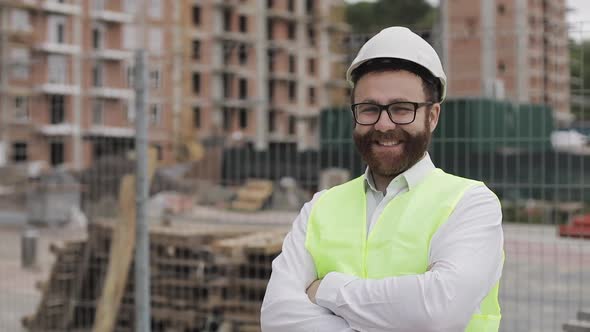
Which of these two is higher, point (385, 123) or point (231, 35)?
point (231, 35)

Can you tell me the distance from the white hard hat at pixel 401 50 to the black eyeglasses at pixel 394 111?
0.38 ft

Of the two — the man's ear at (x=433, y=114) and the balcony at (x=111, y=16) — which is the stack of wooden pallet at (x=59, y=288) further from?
the balcony at (x=111, y=16)

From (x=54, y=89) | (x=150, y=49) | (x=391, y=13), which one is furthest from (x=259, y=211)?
(x=391, y=13)

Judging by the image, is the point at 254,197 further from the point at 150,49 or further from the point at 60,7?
the point at 60,7

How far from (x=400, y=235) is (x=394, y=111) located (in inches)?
14.2

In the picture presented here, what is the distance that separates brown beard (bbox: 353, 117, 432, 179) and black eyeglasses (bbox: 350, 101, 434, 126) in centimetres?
3

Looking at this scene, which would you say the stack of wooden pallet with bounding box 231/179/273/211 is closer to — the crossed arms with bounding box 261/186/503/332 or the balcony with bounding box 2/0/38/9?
the crossed arms with bounding box 261/186/503/332

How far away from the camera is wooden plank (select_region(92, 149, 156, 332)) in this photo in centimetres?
668

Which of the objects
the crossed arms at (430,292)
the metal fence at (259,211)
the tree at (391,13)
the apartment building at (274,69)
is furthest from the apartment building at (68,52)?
the crossed arms at (430,292)

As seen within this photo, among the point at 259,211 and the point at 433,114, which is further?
the point at 259,211

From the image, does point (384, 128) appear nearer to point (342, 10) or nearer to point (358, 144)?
point (358, 144)

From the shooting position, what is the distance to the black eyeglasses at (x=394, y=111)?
229cm

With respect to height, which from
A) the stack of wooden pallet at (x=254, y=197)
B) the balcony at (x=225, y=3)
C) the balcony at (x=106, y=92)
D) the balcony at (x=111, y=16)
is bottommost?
the stack of wooden pallet at (x=254, y=197)

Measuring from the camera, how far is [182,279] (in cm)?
702
